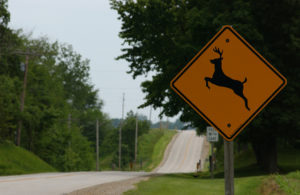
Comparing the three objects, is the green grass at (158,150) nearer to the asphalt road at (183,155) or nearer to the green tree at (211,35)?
the asphalt road at (183,155)

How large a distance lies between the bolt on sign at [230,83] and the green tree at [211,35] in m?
16.7

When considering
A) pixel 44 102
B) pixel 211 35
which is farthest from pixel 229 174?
pixel 44 102

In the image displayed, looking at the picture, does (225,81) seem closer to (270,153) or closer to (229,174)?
(229,174)

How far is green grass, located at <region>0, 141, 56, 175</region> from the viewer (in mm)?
34312

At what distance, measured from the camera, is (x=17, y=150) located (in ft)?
135

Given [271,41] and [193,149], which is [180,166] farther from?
[271,41]

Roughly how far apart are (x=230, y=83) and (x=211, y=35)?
18682 mm

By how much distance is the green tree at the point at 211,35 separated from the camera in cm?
2308

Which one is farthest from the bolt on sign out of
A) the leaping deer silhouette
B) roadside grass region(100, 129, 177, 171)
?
roadside grass region(100, 129, 177, 171)

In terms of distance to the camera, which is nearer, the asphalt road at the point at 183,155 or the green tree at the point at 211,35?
the green tree at the point at 211,35

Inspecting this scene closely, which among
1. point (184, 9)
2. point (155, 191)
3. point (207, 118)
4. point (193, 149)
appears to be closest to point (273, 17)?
point (184, 9)

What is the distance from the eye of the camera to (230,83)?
214 inches

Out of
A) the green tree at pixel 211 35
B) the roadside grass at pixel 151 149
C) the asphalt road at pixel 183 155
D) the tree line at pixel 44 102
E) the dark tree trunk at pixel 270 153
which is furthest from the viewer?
the roadside grass at pixel 151 149

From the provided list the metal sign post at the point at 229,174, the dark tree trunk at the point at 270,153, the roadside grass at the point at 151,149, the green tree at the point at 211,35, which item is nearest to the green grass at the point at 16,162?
the green tree at the point at 211,35
